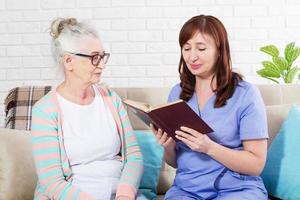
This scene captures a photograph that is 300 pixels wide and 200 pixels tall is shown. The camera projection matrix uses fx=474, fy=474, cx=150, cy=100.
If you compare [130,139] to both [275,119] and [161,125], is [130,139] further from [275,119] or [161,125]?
[275,119]

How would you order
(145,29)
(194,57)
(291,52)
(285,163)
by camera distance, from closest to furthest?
(194,57), (285,163), (291,52), (145,29)

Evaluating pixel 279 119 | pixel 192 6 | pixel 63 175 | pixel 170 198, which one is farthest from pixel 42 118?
pixel 192 6

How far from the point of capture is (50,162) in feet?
5.73

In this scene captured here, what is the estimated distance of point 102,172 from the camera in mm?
1817

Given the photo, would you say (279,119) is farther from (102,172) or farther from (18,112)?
(18,112)

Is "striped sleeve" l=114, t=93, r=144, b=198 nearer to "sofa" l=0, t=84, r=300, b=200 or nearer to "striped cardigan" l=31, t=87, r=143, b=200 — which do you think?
"striped cardigan" l=31, t=87, r=143, b=200

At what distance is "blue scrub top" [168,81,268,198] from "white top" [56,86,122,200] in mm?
274

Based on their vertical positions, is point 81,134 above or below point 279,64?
below

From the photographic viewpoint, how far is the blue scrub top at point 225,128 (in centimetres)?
177

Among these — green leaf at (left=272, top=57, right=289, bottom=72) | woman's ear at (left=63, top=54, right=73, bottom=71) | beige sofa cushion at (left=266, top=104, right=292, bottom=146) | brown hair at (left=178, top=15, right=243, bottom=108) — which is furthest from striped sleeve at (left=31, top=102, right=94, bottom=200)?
green leaf at (left=272, top=57, right=289, bottom=72)

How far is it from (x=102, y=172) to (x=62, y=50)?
50 cm

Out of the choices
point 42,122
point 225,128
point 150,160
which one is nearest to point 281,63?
point 150,160

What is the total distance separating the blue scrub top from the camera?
1772 mm

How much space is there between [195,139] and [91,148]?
1.32 ft
